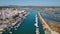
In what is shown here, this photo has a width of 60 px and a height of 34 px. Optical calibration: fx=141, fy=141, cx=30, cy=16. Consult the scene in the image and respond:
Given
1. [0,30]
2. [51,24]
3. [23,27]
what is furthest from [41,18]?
[0,30]

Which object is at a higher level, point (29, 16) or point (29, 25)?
point (29, 16)

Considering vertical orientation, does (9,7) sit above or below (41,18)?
above

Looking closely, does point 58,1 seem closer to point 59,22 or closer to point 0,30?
point 59,22

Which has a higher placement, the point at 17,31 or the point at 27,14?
the point at 27,14

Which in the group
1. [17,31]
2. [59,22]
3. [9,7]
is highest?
[9,7]

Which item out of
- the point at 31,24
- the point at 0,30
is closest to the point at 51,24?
the point at 31,24

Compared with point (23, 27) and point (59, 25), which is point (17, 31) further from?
point (59, 25)
